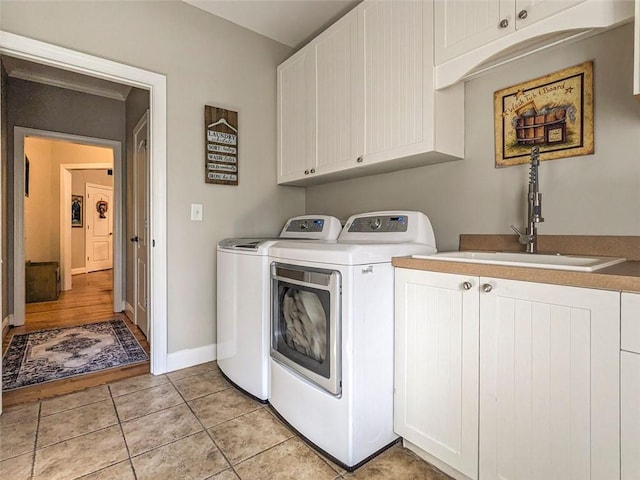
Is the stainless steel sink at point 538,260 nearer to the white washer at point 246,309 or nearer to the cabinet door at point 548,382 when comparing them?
the cabinet door at point 548,382

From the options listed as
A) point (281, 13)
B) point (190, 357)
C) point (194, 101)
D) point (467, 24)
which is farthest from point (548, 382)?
point (281, 13)

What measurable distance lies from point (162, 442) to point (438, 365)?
1.26 metres

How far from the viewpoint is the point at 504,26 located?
4.45 ft

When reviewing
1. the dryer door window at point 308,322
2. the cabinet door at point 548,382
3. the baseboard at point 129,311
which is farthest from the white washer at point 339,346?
the baseboard at point 129,311

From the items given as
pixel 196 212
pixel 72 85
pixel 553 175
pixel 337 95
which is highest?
pixel 72 85

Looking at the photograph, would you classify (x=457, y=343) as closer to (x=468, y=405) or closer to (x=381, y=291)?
(x=468, y=405)

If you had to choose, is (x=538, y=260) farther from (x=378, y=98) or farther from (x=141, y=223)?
(x=141, y=223)

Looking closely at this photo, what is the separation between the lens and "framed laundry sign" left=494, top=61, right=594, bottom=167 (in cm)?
143

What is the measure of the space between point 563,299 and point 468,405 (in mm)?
509

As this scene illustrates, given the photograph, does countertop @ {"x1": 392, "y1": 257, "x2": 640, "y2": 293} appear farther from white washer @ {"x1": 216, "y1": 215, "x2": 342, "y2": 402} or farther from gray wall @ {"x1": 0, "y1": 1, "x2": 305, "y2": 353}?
gray wall @ {"x1": 0, "y1": 1, "x2": 305, "y2": 353}

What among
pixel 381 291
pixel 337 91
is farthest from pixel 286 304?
pixel 337 91

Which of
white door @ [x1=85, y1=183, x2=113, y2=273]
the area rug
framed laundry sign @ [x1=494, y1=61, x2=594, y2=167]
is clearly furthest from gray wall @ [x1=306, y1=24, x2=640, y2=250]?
white door @ [x1=85, y1=183, x2=113, y2=273]

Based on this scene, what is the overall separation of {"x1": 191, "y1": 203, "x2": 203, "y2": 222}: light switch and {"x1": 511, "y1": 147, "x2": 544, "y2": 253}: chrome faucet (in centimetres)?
202

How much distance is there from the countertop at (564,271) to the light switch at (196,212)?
156 cm
